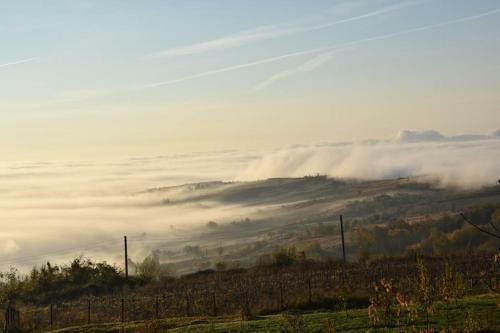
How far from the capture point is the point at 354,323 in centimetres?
3194

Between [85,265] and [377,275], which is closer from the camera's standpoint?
[377,275]

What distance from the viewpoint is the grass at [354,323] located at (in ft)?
91.5

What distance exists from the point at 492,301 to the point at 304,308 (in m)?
12.1

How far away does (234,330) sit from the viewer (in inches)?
1344

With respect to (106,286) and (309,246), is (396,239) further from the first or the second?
(106,286)

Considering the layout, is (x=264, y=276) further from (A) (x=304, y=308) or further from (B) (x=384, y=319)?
(B) (x=384, y=319)

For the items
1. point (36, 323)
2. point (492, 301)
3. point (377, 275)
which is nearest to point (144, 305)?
point (36, 323)

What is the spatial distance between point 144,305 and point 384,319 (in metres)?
A: 26.8

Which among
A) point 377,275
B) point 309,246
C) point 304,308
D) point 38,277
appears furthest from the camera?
point 309,246

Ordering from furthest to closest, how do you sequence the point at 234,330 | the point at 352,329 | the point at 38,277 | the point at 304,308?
the point at 38,277 → the point at 304,308 → the point at 234,330 → the point at 352,329

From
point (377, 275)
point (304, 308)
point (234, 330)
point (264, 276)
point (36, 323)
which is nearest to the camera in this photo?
point (234, 330)

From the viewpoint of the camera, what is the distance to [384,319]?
30953mm

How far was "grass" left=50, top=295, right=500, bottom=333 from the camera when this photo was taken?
27891mm

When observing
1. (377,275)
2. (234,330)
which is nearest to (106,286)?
(377,275)
